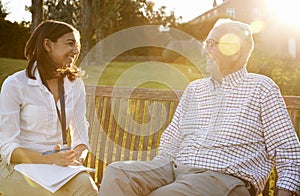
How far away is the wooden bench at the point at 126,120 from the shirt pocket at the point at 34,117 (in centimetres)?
116

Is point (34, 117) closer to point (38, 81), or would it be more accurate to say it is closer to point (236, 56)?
point (38, 81)

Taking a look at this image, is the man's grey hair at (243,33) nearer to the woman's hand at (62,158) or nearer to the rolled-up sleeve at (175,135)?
the rolled-up sleeve at (175,135)

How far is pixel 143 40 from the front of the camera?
108 ft

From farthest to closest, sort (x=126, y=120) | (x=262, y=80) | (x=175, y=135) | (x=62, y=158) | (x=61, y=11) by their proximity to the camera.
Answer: (x=61, y=11)
(x=126, y=120)
(x=175, y=135)
(x=262, y=80)
(x=62, y=158)

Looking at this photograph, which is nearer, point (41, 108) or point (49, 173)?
point (49, 173)

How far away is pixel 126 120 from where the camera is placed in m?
4.41

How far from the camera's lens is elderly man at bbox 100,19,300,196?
306 centimetres

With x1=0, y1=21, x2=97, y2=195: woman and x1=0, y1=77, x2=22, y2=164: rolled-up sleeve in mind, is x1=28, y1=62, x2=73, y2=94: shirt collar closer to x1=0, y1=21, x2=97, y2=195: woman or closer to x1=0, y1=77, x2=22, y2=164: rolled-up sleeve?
x1=0, y1=21, x2=97, y2=195: woman

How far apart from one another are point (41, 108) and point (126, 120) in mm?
1267

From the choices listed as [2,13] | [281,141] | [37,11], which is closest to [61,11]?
[2,13]

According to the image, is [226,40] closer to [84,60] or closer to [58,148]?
[58,148]

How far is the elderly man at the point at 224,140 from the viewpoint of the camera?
3.06m

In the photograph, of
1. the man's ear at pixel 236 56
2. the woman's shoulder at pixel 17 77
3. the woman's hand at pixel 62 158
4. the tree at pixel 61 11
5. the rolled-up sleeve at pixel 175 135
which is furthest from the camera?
the tree at pixel 61 11

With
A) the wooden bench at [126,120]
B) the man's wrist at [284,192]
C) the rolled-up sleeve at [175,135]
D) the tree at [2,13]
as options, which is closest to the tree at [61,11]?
the tree at [2,13]
